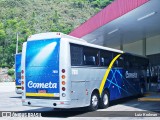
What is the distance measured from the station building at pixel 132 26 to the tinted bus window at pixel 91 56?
10.3 ft

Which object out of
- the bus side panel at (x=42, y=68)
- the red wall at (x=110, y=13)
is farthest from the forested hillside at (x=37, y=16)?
the bus side panel at (x=42, y=68)

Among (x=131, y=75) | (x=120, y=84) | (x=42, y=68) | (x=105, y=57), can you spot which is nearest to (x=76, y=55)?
(x=42, y=68)

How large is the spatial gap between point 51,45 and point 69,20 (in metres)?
105

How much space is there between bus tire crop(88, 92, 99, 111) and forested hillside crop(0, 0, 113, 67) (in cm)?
6063

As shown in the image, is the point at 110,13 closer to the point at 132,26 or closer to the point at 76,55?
the point at 132,26

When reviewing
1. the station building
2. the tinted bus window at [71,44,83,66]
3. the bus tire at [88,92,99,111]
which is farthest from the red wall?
the bus tire at [88,92,99,111]

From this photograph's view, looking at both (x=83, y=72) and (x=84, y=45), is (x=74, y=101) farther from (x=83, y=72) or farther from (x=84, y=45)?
(x=84, y=45)

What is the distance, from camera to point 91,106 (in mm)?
13766

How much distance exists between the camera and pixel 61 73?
12.2 meters

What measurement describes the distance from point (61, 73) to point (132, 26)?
9813 millimetres

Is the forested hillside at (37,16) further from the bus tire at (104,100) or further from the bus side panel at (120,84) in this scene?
the bus tire at (104,100)

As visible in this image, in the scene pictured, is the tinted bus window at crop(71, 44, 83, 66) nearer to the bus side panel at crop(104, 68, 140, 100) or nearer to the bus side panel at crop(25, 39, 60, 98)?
the bus side panel at crop(25, 39, 60, 98)

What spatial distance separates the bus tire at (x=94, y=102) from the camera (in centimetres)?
1383

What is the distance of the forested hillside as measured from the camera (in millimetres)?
82625
